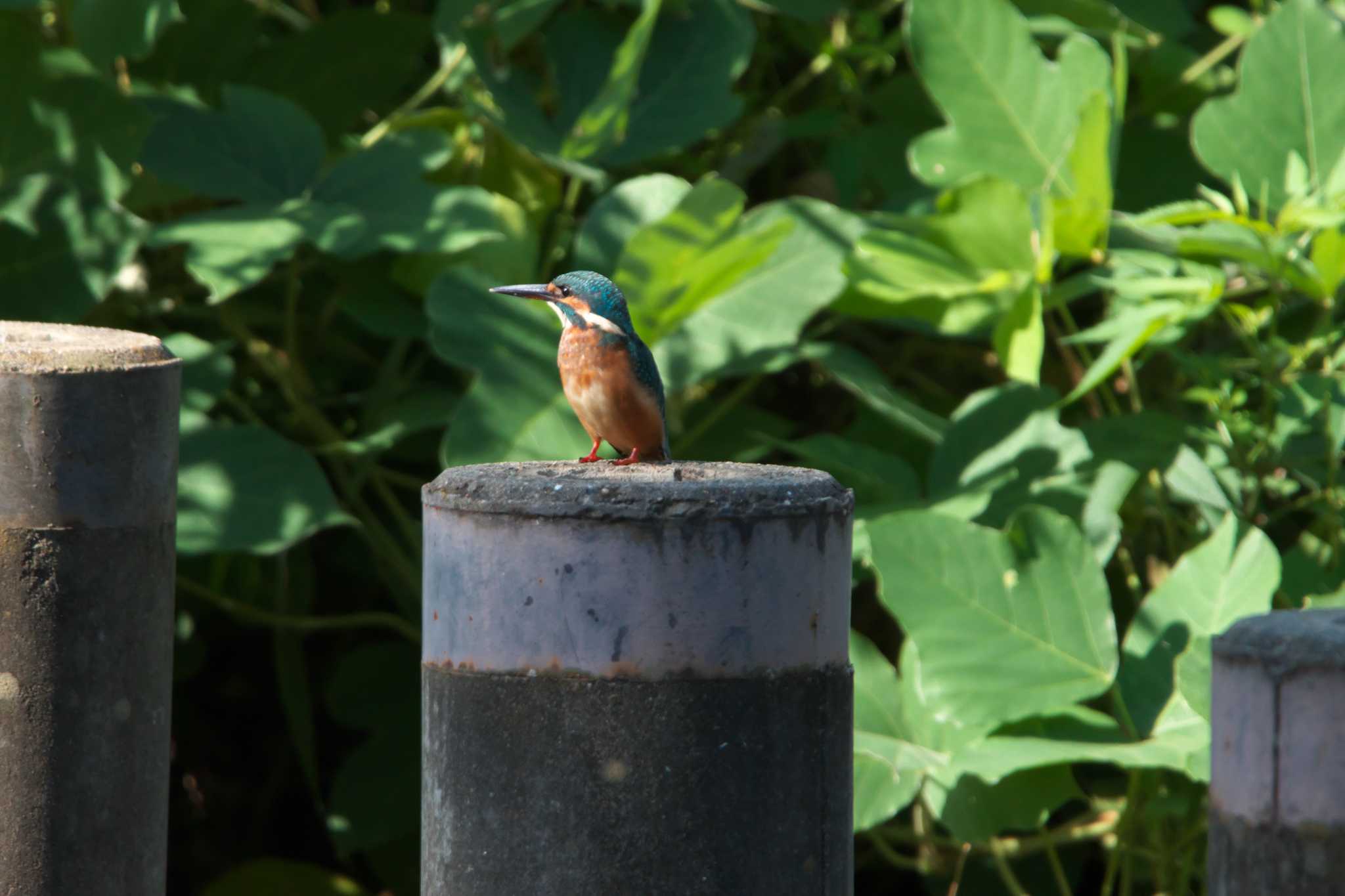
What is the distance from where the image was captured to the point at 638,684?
1.33 metres

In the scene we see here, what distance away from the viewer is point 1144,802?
279cm

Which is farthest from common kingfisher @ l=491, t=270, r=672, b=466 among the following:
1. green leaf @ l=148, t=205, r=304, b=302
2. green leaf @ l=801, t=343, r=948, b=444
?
green leaf @ l=801, t=343, r=948, b=444

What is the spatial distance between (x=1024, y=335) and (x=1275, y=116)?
22.8 inches

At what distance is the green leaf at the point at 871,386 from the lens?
2.88 m

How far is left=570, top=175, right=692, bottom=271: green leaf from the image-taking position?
2.93m

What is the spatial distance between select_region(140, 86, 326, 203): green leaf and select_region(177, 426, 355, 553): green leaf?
0.44 m

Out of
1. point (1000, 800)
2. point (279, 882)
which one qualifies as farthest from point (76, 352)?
point (279, 882)

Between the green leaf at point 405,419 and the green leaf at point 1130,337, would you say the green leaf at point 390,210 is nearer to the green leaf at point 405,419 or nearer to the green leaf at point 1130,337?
the green leaf at point 405,419

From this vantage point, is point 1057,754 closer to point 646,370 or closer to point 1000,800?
point 1000,800

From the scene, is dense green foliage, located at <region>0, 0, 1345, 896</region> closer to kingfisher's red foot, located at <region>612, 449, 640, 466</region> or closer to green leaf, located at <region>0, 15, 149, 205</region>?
green leaf, located at <region>0, 15, 149, 205</region>

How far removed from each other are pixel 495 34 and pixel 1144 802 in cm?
180

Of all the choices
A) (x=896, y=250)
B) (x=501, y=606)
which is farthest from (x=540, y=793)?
(x=896, y=250)

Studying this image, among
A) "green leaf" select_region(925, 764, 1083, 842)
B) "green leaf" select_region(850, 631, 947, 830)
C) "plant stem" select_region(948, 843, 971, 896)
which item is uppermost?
"green leaf" select_region(850, 631, 947, 830)

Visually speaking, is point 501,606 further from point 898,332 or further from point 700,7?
point 898,332
